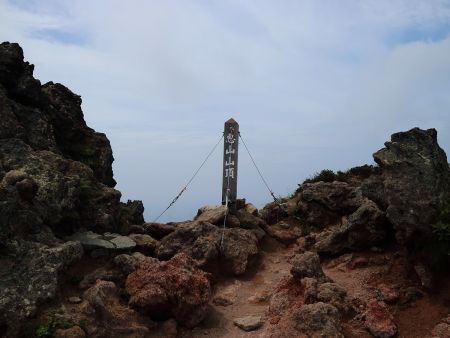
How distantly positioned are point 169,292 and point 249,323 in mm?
2275

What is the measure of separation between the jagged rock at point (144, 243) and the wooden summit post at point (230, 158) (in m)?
4.54

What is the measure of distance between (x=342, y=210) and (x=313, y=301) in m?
8.20

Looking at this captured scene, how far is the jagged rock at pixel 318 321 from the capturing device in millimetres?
10188

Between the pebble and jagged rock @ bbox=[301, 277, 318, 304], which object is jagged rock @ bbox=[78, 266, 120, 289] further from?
jagged rock @ bbox=[301, 277, 318, 304]

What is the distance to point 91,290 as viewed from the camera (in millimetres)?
10828

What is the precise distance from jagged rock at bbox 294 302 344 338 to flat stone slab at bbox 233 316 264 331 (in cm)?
134

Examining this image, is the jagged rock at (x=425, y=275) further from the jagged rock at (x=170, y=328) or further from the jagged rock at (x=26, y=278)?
the jagged rock at (x=26, y=278)

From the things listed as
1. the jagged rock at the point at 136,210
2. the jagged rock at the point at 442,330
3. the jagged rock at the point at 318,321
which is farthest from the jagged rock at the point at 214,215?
the jagged rock at the point at 442,330

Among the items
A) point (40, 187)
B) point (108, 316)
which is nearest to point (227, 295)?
point (108, 316)

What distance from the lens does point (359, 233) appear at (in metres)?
15.5

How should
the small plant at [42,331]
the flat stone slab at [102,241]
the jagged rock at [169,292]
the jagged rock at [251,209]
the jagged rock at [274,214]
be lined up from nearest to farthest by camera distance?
the small plant at [42,331] → the jagged rock at [169,292] → the flat stone slab at [102,241] → the jagged rock at [251,209] → the jagged rock at [274,214]

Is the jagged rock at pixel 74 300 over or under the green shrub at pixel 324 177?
under

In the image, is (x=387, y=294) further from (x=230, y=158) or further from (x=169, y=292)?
(x=230, y=158)

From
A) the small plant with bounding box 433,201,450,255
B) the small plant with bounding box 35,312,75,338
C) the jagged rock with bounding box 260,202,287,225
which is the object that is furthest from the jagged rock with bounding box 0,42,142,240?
the small plant with bounding box 433,201,450,255
